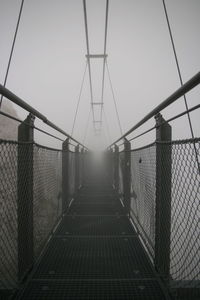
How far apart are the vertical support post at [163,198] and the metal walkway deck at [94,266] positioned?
143mm

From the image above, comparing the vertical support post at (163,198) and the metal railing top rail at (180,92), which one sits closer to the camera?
the metal railing top rail at (180,92)

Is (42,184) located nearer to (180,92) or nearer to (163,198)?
(163,198)

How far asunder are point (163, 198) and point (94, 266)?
74 cm

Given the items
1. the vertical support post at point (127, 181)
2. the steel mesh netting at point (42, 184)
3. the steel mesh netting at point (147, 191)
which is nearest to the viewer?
the steel mesh netting at point (147, 191)

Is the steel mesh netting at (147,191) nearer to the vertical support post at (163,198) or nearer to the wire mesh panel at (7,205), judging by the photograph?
the vertical support post at (163,198)

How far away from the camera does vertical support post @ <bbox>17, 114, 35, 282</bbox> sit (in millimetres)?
1559

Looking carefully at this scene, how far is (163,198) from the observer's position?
1618 millimetres

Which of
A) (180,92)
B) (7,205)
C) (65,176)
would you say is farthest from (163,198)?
(65,176)

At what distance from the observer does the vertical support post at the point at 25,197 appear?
156cm

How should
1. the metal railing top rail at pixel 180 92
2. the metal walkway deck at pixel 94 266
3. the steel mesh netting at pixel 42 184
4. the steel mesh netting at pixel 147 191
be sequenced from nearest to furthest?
the metal railing top rail at pixel 180 92 → the metal walkway deck at pixel 94 266 → the steel mesh netting at pixel 147 191 → the steel mesh netting at pixel 42 184

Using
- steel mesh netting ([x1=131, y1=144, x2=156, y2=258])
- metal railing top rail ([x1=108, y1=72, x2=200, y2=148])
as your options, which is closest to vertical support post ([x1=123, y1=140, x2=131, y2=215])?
steel mesh netting ([x1=131, y1=144, x2=156, y2=258])

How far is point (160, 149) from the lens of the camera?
1676 mm

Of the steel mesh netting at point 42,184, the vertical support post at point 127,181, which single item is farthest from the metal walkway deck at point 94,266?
the vertical support post at point 127,181

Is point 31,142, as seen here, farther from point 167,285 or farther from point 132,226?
point 132,226
